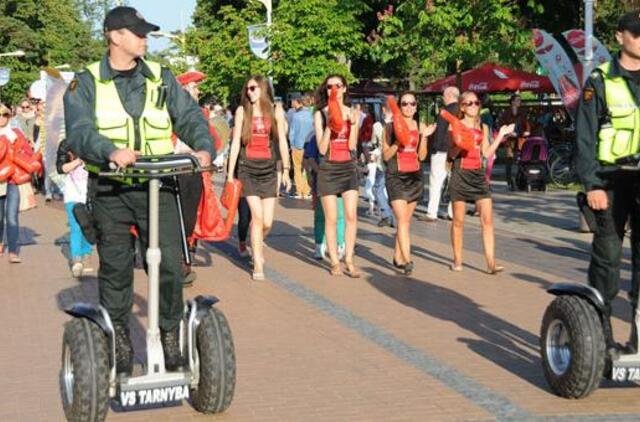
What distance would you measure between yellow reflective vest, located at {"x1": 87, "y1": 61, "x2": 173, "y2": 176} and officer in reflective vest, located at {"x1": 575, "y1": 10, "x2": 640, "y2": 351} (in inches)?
82.5

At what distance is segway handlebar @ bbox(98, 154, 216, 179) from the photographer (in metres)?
5.21

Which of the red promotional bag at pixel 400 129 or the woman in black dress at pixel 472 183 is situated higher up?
the red promotional bag at pixel 400 129

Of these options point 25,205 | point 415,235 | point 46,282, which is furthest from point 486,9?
point 46,282

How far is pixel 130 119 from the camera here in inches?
218

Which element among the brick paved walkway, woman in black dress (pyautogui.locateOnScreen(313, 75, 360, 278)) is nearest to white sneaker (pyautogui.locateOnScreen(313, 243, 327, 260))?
the brick paved walkway

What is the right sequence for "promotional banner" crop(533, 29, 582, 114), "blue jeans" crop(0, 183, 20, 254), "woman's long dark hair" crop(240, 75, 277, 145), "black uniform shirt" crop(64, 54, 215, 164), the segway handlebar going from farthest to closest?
"promotional banner" crop(533, 29, 582, 114) < "blue jeans" crop(0, 183, 20, 254) < "woman's long dark hair" crop(240, 75, 277, 145) < "black uniform shirt" crop(64, 54, 215, 164) < the segway handlebar

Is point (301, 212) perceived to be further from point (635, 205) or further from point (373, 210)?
point (635, 205)

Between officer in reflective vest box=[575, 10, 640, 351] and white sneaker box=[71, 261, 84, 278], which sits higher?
officer in reflective vest box=[575, 10, 640, 351]

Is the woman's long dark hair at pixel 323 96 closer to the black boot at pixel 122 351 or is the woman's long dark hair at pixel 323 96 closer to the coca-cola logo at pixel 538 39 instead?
the black boot at pixel 122 351

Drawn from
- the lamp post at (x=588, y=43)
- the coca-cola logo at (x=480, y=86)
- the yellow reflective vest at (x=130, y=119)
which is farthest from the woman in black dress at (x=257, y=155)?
the coca-cola logo at (x=480, y=86)

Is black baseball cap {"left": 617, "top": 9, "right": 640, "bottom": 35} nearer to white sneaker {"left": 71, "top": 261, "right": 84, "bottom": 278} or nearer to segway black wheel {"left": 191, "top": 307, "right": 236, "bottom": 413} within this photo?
segway black wheel {"left": 191, "top": 307, "right": 236, "bottom": 413}

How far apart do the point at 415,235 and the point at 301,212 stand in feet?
12.6

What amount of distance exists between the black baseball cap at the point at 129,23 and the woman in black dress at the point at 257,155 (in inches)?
209

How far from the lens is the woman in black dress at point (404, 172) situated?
11.1 metres
